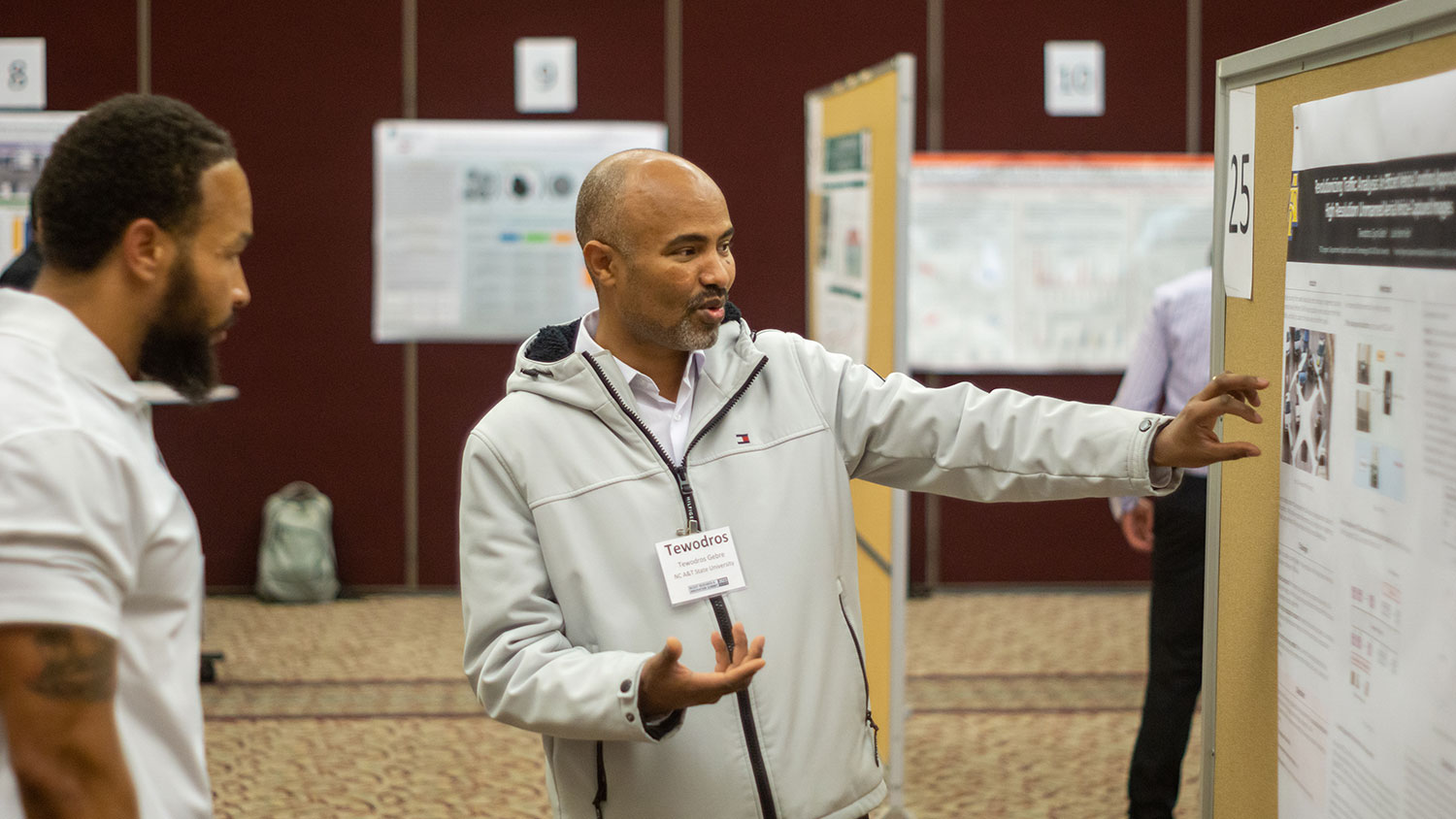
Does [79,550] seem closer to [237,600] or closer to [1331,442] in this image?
[1331,442]

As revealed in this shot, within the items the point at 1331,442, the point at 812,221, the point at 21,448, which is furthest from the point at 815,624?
the point at 812,221

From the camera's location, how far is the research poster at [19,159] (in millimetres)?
5555

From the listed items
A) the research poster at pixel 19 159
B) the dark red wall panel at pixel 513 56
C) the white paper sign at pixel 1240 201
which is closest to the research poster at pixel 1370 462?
the white paper sign at pixel 1240 201

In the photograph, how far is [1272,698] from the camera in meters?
1.49

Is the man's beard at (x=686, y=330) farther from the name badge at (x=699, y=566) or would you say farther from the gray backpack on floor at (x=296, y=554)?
the gray backpack on floor at (x=296, y=554)

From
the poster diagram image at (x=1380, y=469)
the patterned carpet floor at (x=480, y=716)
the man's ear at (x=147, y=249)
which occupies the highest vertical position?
the man's ear at (x=147, y=249)

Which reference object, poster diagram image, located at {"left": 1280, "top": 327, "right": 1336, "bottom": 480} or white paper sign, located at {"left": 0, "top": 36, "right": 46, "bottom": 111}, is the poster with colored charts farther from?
poster diagram image, located at {"left": 1280, "top": 327, "right": 1336, "bottom": 480}

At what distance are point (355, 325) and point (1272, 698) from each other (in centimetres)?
483

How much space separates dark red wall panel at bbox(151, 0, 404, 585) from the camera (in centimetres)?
557

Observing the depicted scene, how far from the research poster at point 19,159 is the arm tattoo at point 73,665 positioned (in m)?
5.19

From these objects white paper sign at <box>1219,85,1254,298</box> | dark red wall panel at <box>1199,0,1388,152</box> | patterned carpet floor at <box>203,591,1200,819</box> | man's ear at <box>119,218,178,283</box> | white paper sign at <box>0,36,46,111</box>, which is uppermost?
dark red wall panel at <box>1199,0,1388,152</box>

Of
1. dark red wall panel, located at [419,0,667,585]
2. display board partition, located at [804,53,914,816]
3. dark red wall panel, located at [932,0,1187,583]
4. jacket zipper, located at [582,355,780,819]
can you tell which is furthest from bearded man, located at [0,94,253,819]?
dark red wall panel, located at [932,0,1187,583]

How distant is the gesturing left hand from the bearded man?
1025 millimetres

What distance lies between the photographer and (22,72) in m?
5.54
